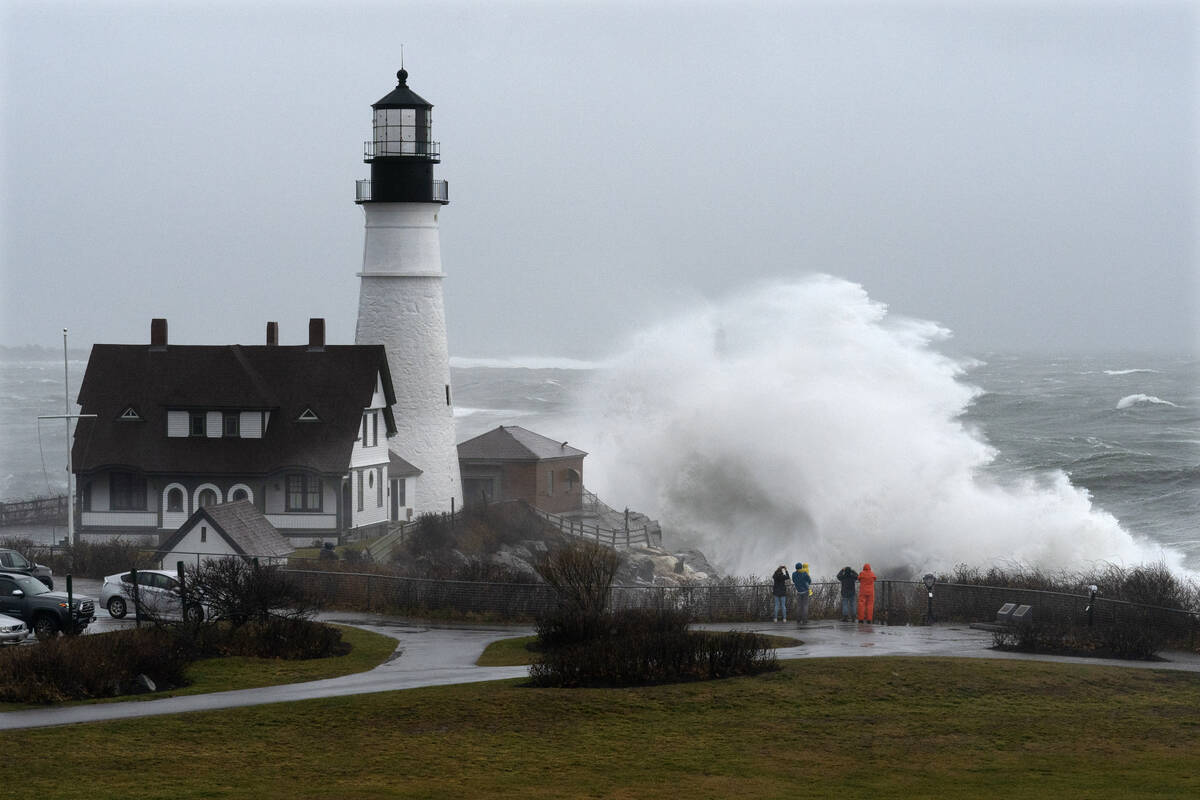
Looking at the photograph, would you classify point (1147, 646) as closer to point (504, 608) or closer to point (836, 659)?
point (836, 659)

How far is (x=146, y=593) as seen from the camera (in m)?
30.7

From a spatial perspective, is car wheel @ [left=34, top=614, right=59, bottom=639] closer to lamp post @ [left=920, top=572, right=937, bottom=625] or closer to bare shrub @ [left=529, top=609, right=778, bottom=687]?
bare shrub @ [left=529, top=609, right=778, bottom=687]

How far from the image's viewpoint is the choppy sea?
62312 mm

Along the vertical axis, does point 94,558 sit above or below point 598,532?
below

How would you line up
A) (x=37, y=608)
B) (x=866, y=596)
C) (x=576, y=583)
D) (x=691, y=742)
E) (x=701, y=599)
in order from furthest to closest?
(x=701, y=599) < (x=866, y=596) < (x=576, y=583) < (x=37, y=608) < (x=691, y=742)

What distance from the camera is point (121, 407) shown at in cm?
4456

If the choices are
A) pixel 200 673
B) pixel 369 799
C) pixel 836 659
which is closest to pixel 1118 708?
pixel 836 659

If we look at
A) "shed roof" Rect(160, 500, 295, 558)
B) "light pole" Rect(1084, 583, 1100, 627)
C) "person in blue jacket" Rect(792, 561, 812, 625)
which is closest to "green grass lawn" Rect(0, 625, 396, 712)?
"person in blue jacket" Rect(792, 561, 812, 625)

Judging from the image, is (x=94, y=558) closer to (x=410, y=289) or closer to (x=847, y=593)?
(x=410, y=289)

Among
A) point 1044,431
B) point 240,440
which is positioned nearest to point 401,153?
point 240,440

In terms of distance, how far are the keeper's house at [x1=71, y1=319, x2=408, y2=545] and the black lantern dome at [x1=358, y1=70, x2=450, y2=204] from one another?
4230mm

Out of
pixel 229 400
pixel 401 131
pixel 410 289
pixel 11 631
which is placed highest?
pixel 401 131

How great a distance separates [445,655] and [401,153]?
21189 millimetres

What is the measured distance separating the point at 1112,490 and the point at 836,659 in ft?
150
